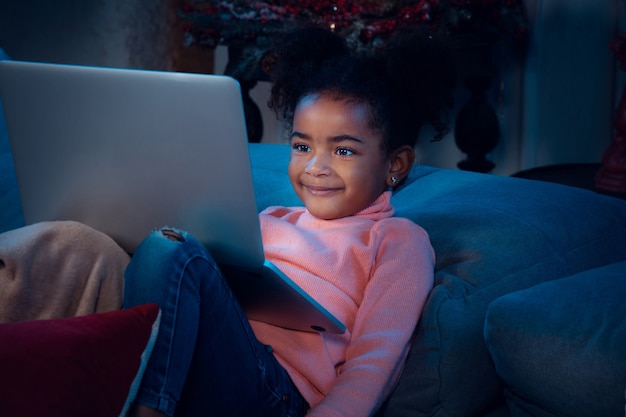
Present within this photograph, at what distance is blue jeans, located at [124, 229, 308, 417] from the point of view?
2.88 ft

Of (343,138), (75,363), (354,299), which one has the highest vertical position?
(343,138)

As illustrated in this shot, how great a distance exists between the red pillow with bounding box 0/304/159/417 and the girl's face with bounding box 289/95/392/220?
438 millimetres

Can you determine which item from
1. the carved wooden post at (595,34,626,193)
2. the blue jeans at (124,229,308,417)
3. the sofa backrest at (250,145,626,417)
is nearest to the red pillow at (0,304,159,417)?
the blue jeans at (124,229,308,417)

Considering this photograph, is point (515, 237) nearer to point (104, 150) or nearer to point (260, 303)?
point (260, 303)

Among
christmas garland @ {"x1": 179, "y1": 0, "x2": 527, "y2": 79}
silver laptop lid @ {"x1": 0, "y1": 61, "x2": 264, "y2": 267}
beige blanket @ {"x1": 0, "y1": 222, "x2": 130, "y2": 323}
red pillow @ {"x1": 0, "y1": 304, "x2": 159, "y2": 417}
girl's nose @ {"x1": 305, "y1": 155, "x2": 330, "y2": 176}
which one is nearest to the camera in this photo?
red pillow @ {"x1": 0, "y1": 304, "x2": 159, "y2": 417}

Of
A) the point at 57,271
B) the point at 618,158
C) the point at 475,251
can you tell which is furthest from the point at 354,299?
the point at 618,158

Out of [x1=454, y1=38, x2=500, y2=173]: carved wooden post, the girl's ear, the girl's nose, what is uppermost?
the girl's nose

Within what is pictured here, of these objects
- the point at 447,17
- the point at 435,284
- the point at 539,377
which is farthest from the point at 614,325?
the point at 447,17

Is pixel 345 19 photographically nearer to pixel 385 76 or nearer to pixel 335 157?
pixel 385 76

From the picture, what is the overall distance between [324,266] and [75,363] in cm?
46

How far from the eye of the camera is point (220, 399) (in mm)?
974

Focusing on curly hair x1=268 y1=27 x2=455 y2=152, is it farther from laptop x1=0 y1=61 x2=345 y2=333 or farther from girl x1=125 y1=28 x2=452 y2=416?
laptop x1=0 y1=61 x2=345 y2=333

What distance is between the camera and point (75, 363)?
2.59 ft

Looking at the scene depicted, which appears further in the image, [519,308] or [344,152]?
[344,152]
